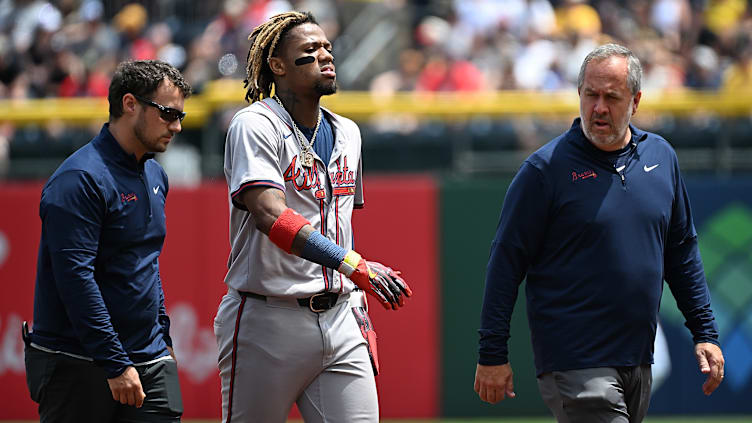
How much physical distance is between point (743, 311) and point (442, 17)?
6256 millimetres

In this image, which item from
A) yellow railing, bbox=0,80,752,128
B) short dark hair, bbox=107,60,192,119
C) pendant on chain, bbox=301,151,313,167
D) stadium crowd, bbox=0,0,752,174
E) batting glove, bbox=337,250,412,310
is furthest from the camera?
stadium crowd, bbox=0,0,752,174

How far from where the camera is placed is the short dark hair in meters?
4.92

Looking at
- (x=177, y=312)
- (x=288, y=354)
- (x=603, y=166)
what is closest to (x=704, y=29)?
(x=177, y=312)

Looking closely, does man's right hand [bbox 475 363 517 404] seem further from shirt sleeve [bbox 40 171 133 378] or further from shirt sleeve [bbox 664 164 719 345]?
shirt sleeve [bbox 40 171 133 378]

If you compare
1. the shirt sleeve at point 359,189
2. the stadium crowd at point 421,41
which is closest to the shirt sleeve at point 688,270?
the shirt sleeve at point 359,189

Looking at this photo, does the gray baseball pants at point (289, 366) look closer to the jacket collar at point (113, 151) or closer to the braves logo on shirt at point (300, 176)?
the braves logo on shirt at point (300, 176)

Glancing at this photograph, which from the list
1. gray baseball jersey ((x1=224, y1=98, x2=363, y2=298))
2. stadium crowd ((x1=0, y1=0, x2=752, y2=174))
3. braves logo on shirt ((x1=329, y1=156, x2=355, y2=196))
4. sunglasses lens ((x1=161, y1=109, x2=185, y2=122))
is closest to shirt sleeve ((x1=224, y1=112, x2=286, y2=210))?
gray baseball jersey ((x1=224, y1=98, x2=363, y2=298))

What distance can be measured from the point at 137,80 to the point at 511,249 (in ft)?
6.16

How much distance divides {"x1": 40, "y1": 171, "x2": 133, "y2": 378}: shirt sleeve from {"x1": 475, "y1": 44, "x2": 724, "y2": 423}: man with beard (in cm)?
161

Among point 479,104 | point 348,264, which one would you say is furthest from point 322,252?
point 479,104

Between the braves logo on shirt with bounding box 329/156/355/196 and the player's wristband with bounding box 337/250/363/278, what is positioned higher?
the braves logo on shirt with bounding box 329/156/355/196

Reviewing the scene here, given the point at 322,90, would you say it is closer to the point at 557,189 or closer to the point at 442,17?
the point at 557,189

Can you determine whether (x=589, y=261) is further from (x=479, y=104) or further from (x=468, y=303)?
(x=479, y=104)

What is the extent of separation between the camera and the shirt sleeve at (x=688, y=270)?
485 cm
